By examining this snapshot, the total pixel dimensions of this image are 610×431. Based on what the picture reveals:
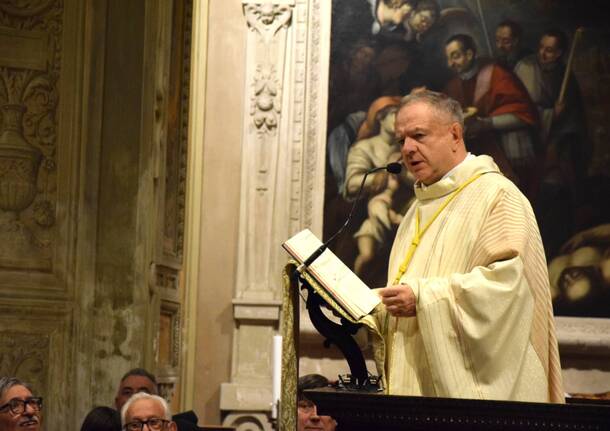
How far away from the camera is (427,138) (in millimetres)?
4988

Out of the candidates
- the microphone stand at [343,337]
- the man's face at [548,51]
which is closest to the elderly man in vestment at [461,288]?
the microphone stand at [343,337]

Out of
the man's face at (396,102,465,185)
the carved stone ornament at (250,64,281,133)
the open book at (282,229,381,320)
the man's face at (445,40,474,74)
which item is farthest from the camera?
the man's face at (445,40,474,74)

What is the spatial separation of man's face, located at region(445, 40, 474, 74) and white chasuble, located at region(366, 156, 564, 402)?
16.8 ft

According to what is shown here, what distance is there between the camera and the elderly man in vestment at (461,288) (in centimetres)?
464

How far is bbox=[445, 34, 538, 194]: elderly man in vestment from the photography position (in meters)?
10.0

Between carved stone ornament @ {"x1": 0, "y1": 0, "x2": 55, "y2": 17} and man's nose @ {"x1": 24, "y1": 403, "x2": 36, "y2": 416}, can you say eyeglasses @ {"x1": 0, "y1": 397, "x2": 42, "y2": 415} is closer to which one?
man's nose @ {"x1": 24, "y1": 403, "x2": 36, "y2": 416}

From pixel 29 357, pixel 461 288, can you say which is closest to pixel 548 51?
pixel 29 357

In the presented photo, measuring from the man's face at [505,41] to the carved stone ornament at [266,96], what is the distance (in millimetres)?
1658

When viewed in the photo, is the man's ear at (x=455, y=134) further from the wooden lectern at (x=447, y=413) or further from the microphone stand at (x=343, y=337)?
the wooden lectern at (x=447, y=413)

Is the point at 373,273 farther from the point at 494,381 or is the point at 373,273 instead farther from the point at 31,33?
the point at 494,381

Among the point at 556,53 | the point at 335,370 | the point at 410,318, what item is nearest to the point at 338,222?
the point at 335,370

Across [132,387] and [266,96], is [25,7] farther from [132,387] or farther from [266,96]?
[266,96]

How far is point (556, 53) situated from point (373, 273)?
2.11 meters

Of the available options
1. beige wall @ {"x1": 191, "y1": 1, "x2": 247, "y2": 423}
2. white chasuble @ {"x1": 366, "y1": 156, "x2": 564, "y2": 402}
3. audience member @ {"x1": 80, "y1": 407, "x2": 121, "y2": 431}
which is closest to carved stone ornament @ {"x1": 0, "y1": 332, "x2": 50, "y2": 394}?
audience member @ {"x1": 80, "y1": 407, "x2": 121, "y2": 431}
